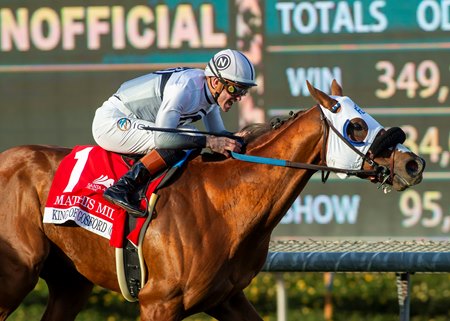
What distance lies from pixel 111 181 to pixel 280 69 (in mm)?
2159

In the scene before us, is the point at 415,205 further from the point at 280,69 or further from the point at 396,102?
the point at 280,69

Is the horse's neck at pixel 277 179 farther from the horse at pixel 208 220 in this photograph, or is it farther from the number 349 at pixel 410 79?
the number 349 at pixel 410 79

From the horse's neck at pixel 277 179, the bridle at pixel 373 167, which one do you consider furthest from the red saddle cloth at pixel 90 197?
the bridle at pixel 373 167

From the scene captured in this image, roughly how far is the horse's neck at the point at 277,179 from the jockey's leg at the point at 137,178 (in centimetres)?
36

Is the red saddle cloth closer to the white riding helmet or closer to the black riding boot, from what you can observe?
the black riding boot

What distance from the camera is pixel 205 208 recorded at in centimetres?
555

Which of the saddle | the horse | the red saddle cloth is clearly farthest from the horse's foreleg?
the red saddle cloth

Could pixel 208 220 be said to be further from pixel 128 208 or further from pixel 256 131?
pixel 256 131

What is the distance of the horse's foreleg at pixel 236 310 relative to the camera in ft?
19.2

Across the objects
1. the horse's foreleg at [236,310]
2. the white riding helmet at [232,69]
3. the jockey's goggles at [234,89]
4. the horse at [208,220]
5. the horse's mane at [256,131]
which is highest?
the white riding helmet at [232,69]

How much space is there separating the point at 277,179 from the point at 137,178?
65 centimetres

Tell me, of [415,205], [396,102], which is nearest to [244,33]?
[396,102]

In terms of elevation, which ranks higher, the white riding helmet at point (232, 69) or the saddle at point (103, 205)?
the white riding helmet at point (232, 69)

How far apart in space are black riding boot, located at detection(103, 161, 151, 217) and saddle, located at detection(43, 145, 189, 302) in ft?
0.14
